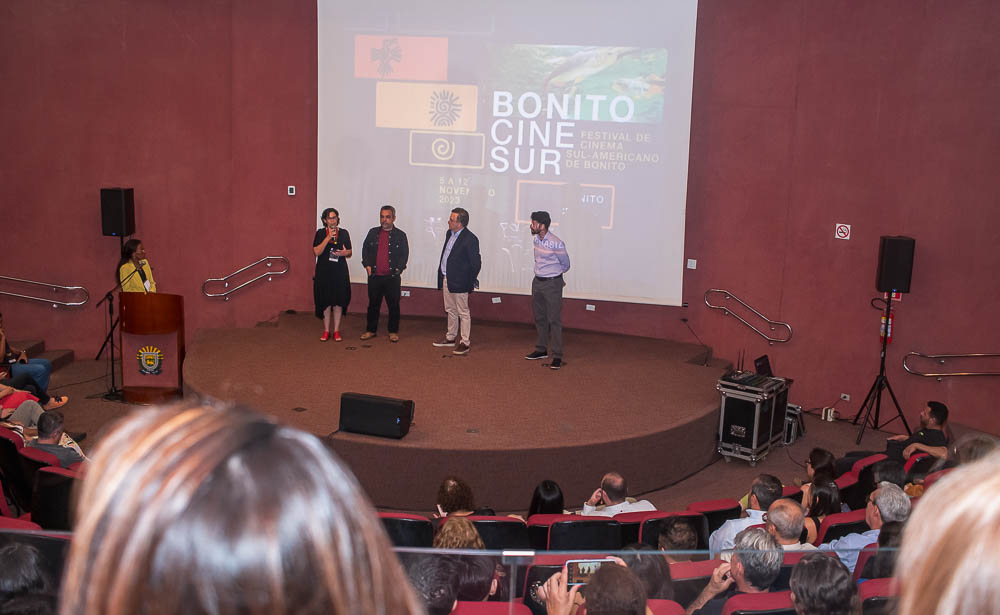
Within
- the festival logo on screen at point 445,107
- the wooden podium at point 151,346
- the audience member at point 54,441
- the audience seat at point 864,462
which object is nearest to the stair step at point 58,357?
the wooden podium at point 151,346

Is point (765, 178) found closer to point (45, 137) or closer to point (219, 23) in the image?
point (219, 23)

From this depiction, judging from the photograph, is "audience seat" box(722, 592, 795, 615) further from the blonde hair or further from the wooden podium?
the wooden podium

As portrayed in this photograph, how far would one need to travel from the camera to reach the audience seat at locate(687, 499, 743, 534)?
5.18 metres

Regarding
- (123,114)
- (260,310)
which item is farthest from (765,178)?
(123,114)

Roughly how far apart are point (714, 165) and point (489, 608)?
24.5 feet

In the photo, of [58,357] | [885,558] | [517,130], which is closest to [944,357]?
[517,130]

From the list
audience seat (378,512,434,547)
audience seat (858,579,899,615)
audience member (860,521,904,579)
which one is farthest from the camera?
audience seat (378,512,434,547)

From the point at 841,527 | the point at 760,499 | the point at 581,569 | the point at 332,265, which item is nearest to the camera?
the point at 581,569

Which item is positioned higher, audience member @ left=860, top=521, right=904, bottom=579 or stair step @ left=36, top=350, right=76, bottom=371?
audience member @ left=860, top=521, right=904, bottom=579

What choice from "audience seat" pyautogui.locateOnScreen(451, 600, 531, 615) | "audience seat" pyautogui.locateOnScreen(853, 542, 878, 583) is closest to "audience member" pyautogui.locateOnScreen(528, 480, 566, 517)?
"audience seat" pyautogui.locateOnScreen(853, 542, 878, 583)

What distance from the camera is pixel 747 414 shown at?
302 inches

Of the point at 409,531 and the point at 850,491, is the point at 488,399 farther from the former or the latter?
the point at 409,531

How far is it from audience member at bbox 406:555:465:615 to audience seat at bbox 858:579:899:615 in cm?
130

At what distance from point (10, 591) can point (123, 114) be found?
8.12 m
